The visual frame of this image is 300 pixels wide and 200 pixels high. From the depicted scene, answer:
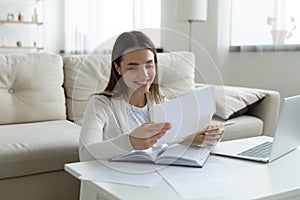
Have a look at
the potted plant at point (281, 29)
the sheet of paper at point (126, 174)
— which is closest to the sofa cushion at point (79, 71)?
the sheet of paper at point (126, 174)

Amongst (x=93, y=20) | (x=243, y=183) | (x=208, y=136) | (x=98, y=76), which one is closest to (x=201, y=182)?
(x=243, y=183)

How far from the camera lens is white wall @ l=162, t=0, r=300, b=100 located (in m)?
Result: 3.09

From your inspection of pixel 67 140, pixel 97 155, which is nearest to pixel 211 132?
pixel 97 155

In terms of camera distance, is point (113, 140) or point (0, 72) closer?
point (113, 140)

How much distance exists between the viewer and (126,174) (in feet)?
3.53

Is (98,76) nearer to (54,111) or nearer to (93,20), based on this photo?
(54,111)

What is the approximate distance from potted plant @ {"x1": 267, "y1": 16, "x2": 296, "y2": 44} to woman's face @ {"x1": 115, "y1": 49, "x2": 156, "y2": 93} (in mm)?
2119

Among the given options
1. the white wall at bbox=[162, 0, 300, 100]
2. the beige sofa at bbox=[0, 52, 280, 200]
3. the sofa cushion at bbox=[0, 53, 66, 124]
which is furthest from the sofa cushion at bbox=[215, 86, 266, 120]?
the sofa cushion at bbox=[0, 53, 66, 124]

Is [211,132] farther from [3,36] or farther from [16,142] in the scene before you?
[3,36]

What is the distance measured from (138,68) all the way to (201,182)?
0.36 metres

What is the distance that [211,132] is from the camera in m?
1.31

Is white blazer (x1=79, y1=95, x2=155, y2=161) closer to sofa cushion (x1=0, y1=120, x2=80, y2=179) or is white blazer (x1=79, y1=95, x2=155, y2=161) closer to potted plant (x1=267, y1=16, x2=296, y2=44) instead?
sofa cushion (x1=0, y1=120, x2=80, y2=179)

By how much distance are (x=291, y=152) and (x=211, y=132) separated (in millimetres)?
268

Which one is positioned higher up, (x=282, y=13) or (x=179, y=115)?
(x=282, y=13)
